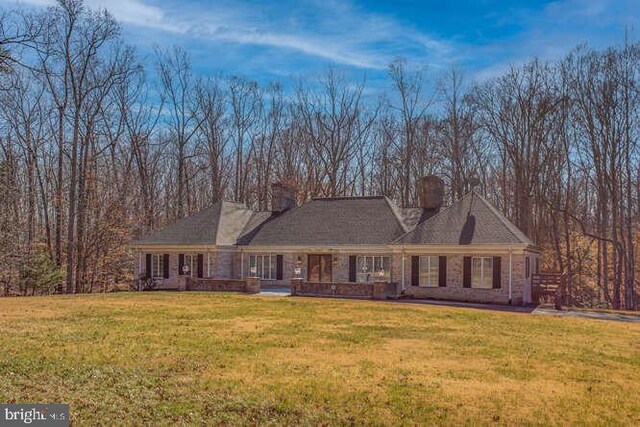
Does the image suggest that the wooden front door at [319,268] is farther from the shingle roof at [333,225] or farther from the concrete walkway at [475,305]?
the concrete walkway at [475,305]

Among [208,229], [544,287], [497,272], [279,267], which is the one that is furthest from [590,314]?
[208,229]

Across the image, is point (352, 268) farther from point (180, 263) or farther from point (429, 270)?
point (180, 263)

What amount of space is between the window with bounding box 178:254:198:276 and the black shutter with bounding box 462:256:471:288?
13868mm

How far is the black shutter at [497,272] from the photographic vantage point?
22.8 metres

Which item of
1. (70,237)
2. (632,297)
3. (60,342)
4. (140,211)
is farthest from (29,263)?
(632,297)

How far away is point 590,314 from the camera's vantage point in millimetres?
21016

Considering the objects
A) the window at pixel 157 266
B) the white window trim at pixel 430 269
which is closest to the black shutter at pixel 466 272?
the white window trim at pixel 430 269

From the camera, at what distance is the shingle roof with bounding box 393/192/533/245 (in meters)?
23.3

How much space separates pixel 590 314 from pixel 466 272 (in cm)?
496

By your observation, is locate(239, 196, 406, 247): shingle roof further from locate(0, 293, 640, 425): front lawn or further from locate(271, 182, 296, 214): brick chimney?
locate(0, 293, 640, 425): front lawn

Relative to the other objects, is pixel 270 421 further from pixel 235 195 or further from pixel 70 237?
pixel 235 195

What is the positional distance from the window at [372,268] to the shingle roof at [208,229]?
7.39m

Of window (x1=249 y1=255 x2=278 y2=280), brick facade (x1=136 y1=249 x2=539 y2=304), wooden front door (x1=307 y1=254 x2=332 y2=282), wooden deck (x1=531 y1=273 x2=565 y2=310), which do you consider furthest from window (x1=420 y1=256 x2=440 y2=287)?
window (x1=249 y1=255 x2=278 y2=280)

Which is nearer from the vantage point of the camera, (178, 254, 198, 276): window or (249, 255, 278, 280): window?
(249, 255, 278, 280): window
